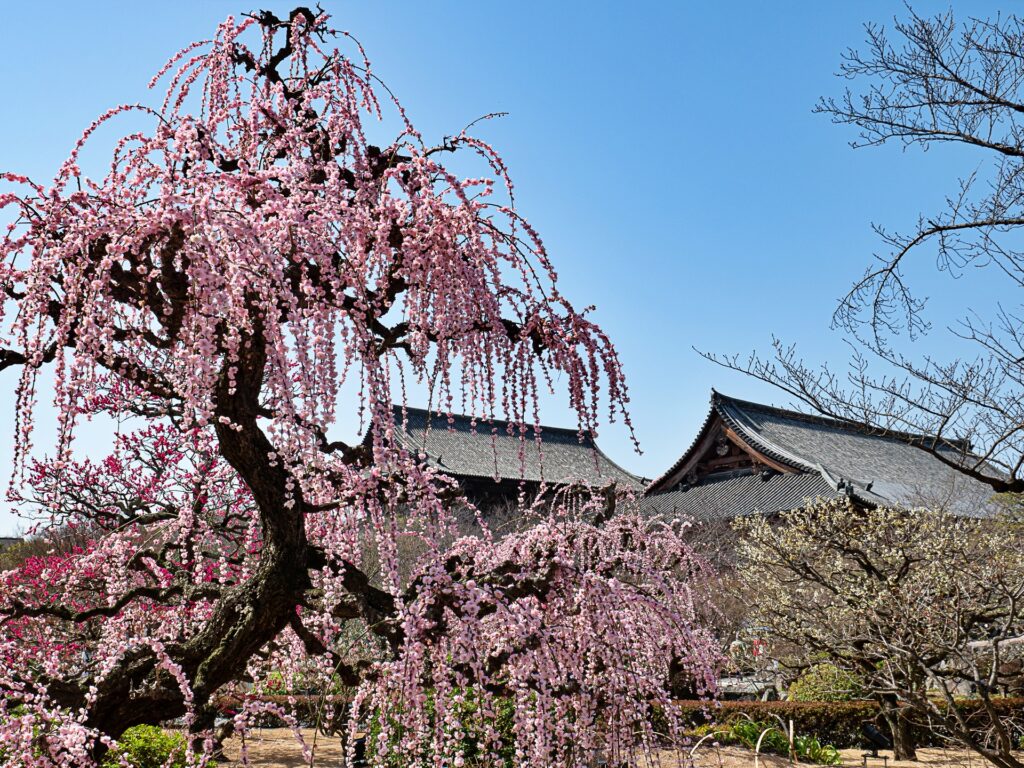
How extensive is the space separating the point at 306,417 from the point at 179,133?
1382 mm

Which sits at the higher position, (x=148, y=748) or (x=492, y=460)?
(x=492, y=460)

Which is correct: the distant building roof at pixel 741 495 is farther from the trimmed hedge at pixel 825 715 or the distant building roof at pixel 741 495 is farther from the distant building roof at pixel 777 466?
the trimmed hedge at pixel 825 715

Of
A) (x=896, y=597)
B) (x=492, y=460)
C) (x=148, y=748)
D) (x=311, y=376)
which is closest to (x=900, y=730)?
A: (x=896, y=597)

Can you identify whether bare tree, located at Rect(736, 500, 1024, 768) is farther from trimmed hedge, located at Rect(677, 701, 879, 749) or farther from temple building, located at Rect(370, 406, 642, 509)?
temple building, located at Rect(370, 406, 642, 509)

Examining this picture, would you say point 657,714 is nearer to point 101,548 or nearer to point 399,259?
point 101,548

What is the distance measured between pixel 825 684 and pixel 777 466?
1423 centimetres

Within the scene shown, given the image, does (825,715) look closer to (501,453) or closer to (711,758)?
(711,758)

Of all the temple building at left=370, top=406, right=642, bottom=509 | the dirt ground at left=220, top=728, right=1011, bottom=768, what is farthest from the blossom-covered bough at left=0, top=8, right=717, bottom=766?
the temple building at left=370, top=406, right=642, bottom=509

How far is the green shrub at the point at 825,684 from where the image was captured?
12.1m

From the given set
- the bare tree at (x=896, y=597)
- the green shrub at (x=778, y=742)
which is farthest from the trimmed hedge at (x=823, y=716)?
the bare tree at (x=896, y=597)

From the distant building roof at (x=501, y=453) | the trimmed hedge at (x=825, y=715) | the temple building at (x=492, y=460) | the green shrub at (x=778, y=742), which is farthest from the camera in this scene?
the distant building roof at (x=501, y=453)

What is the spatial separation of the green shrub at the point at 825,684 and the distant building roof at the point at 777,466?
34.9ft

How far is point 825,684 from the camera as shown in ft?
39.9

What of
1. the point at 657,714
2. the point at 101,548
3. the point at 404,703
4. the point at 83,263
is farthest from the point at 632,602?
the point at 657,714
